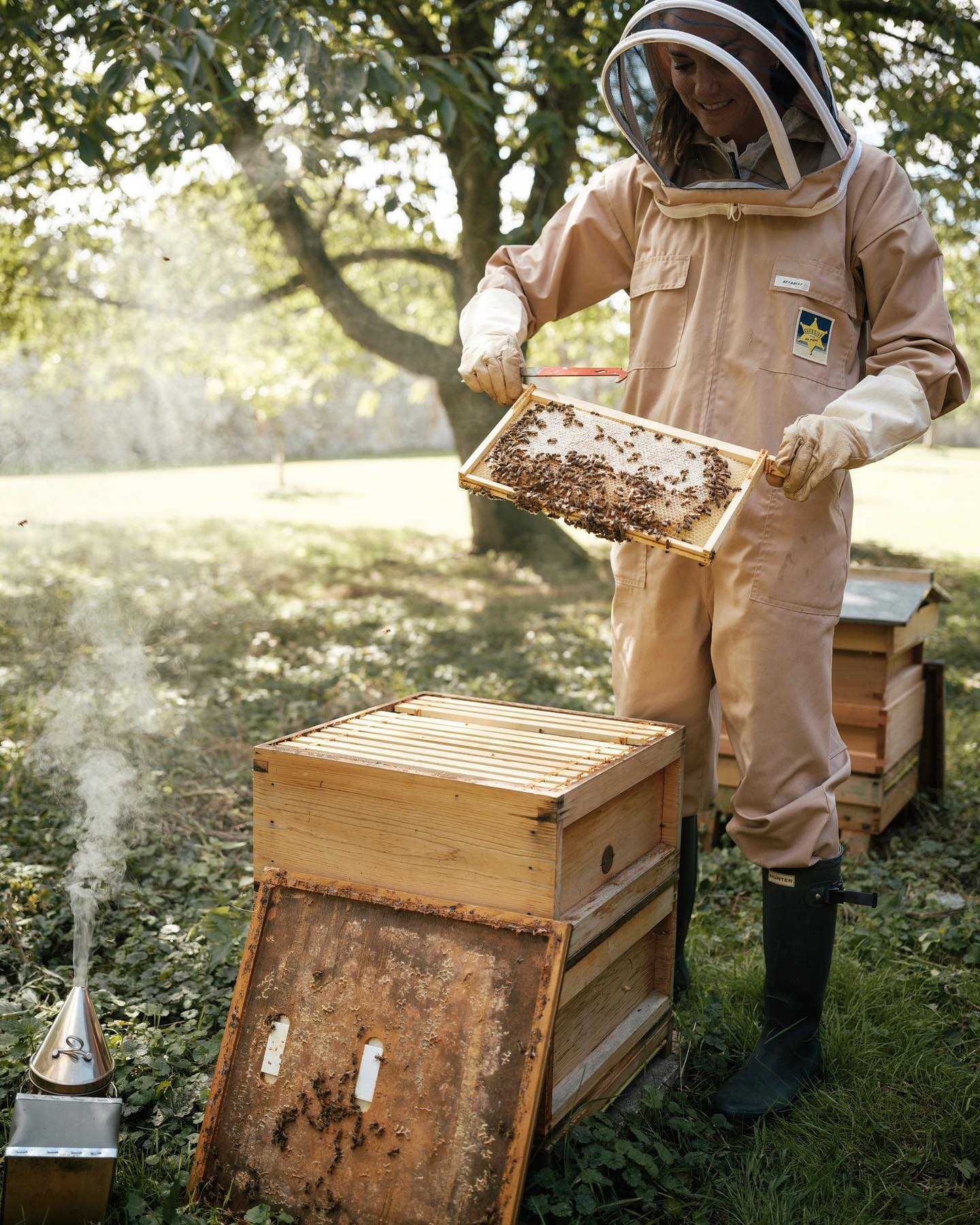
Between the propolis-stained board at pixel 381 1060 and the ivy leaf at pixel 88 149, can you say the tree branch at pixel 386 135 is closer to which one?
the ivy leaf at pixel 88 149

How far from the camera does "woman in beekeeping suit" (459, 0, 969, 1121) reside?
2037mm

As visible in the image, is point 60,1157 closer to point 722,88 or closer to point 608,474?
point 608,474

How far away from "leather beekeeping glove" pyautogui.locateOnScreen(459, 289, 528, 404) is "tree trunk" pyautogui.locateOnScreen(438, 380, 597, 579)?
5897 millimetres

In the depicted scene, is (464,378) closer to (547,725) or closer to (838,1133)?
(547,725)

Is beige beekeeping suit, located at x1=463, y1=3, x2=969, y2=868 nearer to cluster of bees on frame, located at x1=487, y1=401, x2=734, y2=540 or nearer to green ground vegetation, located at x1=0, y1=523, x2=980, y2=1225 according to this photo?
cluster of bees on frame, located at x1=487, y1=401, x2=734, y2=540

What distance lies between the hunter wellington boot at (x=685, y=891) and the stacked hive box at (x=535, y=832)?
0.63 ft

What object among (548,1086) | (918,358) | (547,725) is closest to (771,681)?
(547,725)

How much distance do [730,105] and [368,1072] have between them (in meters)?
1.89

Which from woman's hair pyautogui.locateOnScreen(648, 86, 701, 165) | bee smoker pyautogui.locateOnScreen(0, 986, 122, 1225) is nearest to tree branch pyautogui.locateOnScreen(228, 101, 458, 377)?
woman's hair pyautogui.locateOnScreen(648, 86, 701, 165)

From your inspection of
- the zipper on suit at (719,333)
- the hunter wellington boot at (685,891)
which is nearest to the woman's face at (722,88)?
the zipper on suit at (719,333)

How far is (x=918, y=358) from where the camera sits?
2.06 metres

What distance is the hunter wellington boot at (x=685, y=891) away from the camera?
2.51 meters

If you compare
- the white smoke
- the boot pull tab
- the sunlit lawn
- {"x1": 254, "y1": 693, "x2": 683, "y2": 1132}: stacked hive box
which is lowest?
the white smoke

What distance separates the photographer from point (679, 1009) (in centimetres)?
255
